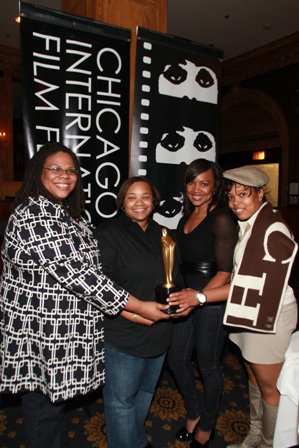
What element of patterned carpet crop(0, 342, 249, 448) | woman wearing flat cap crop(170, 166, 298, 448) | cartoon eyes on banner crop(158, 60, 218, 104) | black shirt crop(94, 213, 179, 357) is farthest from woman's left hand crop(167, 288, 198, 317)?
cartoon eyes on banner crop(158, 60, 218, 104)

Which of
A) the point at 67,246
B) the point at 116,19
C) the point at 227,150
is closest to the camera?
the point at 67,246

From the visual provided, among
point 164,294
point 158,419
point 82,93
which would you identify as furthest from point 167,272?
point 82,93

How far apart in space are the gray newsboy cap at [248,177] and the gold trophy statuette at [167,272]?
476 mm

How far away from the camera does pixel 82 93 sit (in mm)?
2371

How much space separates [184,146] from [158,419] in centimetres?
210

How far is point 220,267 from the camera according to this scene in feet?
5.96

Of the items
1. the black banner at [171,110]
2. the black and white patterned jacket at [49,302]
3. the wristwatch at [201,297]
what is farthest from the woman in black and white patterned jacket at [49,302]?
the black banner at [171,110]

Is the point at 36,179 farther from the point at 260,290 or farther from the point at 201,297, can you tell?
the point at 260,290

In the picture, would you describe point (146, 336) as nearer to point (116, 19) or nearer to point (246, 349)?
point (246, 349)

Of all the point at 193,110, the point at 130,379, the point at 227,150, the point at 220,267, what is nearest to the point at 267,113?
the point at 227,150

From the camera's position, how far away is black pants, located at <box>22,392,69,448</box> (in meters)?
1.64

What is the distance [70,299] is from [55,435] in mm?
731

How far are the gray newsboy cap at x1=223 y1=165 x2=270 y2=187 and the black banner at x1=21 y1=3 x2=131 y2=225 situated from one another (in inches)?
42.1

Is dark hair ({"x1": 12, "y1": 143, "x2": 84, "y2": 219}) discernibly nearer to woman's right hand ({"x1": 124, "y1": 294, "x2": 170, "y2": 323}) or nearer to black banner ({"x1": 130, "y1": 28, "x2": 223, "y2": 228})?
woman's right hand ({"x1": 124, "y1": 294, "x2": 170, "y2": 323})
